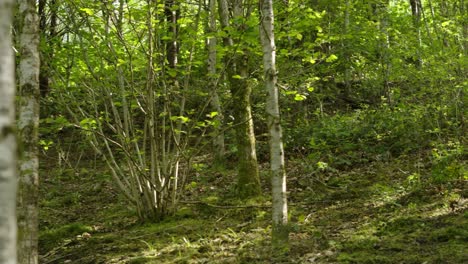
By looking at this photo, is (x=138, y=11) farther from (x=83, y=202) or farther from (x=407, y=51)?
(x=407, y=51)

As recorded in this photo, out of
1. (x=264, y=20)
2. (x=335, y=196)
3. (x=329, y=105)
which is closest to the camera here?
(x=264, y=20)

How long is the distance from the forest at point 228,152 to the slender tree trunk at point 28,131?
0.01m

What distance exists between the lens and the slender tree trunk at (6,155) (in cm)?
110

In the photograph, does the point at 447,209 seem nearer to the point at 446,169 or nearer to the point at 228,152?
the point at 446,169

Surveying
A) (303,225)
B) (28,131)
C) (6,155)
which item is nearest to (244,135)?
(303,225)

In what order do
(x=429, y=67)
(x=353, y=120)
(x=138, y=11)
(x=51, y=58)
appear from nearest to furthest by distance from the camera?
(x=138, y=11) < (x=51, y=58) < (x=429, y=67) < (x=353, y=120)

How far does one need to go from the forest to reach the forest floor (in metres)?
0.03

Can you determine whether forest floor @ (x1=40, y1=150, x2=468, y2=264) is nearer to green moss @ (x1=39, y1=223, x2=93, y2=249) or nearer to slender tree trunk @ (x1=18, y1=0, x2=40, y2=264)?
green moss @ (x1=39, y1=223, x2=93, y2=249)

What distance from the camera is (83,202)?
9.76m

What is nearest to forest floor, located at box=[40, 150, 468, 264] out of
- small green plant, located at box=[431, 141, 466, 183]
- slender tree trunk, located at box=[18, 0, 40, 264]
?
small green plant, located at box=[431, 141, 466, 183]

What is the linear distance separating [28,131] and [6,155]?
3606 mm

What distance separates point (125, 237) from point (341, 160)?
5.04 meters

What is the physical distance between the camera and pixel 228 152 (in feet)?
38.2

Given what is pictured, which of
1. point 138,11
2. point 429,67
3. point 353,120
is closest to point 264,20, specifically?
point 138,11
